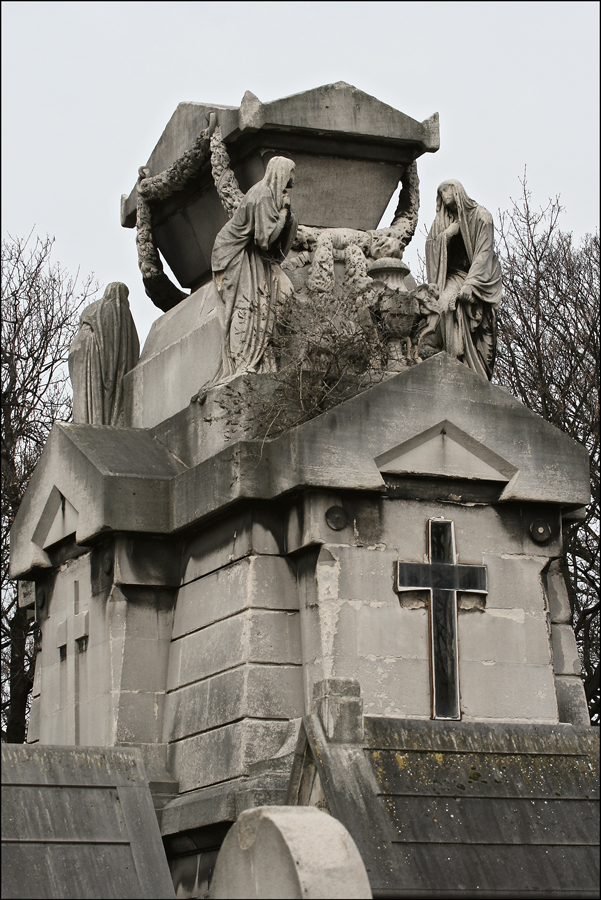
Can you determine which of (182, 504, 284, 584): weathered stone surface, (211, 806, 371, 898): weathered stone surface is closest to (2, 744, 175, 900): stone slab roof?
(211, 806, 371, 898): weathered stone surface

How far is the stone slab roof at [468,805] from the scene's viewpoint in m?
7.43

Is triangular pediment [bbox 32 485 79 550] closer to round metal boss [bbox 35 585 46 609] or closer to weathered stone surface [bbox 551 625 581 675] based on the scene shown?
round metal boss [bbox 35 585 46 609]

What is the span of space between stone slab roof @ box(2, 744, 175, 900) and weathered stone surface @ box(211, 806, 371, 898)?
2.18ft

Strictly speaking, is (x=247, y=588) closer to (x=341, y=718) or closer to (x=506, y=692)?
(x=506, y=692)

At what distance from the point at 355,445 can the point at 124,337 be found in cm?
346

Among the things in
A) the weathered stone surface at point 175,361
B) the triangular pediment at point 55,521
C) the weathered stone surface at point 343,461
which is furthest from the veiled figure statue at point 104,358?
the weathered stone surface at point 343,461

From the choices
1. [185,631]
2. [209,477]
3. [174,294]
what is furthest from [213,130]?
[185,631]

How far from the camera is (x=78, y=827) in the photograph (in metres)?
7.49

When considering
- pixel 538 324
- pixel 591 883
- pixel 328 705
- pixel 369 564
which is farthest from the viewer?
pixel 538 324

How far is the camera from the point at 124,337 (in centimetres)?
1295

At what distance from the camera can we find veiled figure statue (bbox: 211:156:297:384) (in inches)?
Result: 435

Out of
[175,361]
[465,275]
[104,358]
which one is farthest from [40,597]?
[465,275]

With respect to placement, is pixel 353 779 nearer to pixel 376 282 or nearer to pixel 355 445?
pixel 355 445

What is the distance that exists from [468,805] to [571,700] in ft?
10.3
